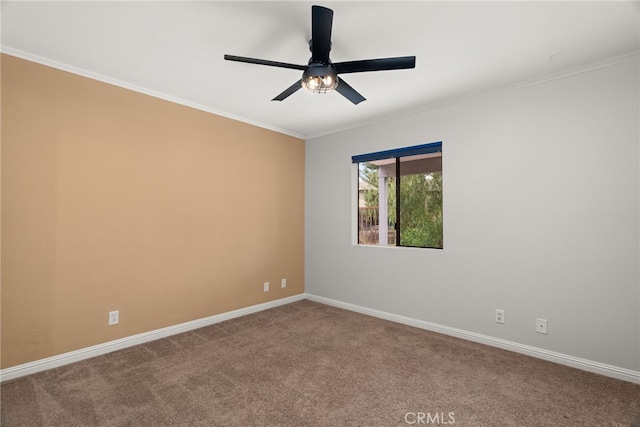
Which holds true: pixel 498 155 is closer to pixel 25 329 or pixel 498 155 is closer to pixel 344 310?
pixel 344 310

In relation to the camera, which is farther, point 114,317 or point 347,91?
point 114,317

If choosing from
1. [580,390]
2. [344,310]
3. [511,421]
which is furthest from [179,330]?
[580,390]

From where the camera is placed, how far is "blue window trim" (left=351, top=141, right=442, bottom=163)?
3.34 meters

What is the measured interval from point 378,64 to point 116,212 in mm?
2532

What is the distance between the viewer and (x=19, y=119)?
91.1 inches

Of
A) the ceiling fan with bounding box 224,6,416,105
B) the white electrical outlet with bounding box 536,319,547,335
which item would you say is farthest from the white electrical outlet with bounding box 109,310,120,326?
the white electrical outlet with bounding box 536,319,547,335

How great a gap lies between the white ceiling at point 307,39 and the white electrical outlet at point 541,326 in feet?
6.77

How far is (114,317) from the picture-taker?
2762 millimetres

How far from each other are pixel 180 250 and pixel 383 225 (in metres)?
2.58

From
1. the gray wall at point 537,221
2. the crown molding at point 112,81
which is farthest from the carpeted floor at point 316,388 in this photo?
the crown molding at point 112,81

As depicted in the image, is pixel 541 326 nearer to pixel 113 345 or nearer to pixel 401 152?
pixel 401 152

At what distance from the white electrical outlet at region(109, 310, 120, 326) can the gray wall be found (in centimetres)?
269

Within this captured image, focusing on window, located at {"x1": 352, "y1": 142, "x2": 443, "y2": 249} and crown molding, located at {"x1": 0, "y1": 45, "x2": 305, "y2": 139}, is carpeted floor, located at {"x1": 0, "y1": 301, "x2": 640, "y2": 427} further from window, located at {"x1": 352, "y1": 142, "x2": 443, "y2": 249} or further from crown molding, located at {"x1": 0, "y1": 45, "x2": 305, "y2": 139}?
crown molding, located at {"x1": 0, "y1": 45, "x2": 305, "y2": 139}

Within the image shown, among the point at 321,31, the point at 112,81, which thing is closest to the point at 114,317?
the point at 112,81
